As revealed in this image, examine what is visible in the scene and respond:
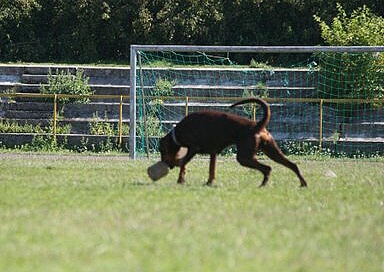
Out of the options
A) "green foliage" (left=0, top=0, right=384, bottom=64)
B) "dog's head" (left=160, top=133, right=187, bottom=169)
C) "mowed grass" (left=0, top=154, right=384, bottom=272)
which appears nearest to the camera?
"mowed grass" (left=0, top=154, right=384, bottom=272)

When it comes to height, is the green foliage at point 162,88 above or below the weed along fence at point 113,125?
above

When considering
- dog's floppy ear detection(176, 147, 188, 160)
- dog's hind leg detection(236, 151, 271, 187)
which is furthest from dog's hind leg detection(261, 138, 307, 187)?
dog's floppy ear detection(176, 147, 188, 160)

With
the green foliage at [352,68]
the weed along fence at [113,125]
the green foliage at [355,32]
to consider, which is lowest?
the weed along fence at [113,125]

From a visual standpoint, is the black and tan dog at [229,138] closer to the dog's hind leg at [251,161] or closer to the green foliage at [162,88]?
→ the dog's hind leg at [251,161]

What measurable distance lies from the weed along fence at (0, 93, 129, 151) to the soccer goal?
4.37 ft

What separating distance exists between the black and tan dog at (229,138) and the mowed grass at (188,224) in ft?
1.28

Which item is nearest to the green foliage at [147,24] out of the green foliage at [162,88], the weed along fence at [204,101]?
the weed along fence at [204,101]

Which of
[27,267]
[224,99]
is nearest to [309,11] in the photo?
[224,99]

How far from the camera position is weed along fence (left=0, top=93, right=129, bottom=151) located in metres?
28.8

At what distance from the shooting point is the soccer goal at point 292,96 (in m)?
27.5

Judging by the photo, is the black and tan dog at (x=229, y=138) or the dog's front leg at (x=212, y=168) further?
the dog's front leg at (x=212, y=168)

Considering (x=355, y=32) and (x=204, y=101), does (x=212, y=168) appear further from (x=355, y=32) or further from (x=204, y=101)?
(x=355, y=32)

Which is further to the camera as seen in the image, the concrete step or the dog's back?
the concrete step

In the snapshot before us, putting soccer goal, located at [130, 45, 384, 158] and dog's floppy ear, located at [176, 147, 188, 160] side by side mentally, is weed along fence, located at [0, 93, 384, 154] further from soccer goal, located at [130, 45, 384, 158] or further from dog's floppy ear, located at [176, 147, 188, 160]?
dog's floppy ear, located at [176, 147, 188, 160]
